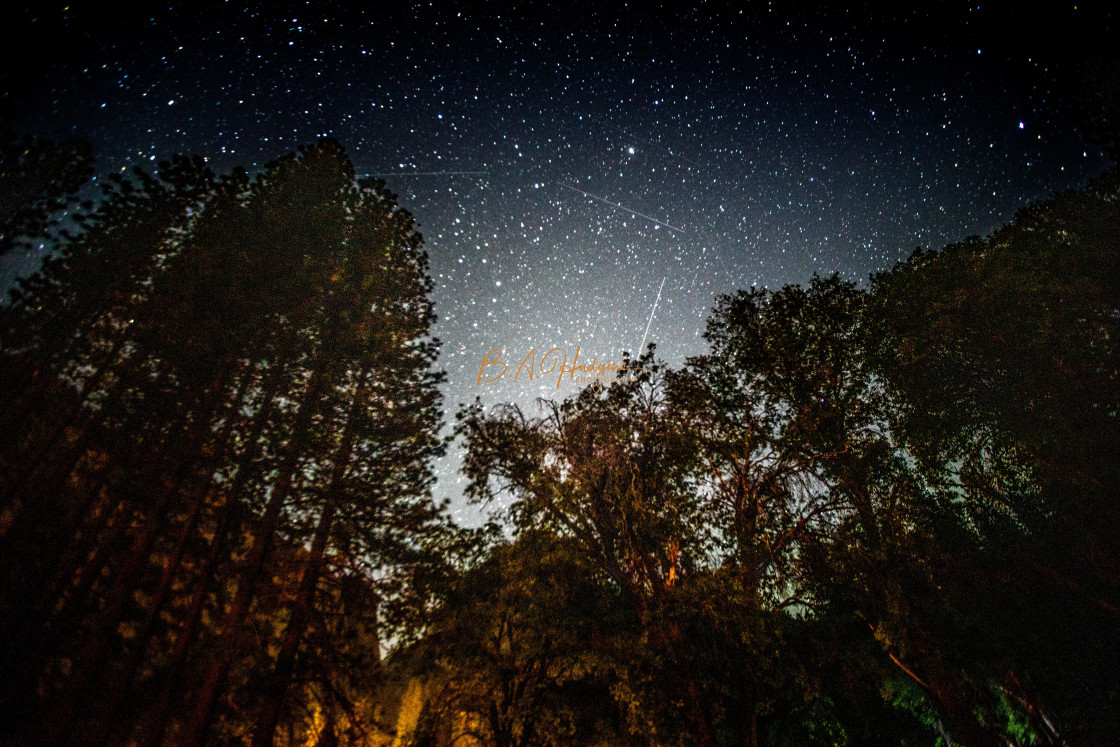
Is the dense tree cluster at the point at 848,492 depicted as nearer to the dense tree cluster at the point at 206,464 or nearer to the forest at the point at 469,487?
the forest at the point at 469,487

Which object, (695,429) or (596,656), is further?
(695,429)

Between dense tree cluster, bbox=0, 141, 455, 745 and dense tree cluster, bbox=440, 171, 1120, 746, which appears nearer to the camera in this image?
dense tree cluster, bbox=0, 141, 455, 745

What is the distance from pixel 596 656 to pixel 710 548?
4277 millimetres

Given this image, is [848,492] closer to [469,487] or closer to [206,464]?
[469,487]

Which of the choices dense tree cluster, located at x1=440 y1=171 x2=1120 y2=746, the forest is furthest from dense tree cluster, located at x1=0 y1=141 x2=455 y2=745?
dense tree cluster, located at x1=440 y1=171 x2=1120 y2=746

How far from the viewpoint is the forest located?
27.3ft

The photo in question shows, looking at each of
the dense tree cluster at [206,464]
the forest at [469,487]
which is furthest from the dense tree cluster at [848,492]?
the dense tree cluster at [206,464]

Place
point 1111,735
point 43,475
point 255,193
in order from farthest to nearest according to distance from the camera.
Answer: point 1111,735 → point 255,193 → point 43,475

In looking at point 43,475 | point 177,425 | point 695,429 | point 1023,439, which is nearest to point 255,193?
point 177,425

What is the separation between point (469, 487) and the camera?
41.2ft

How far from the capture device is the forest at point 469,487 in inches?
328

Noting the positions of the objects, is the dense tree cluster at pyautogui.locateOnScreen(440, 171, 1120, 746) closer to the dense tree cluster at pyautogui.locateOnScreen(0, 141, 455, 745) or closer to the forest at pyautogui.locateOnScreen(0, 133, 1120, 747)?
the forest at pyautogui.locateOnScreen(0, 133, 1120, 747)

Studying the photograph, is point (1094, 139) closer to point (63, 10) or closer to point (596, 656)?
point (596, 656)

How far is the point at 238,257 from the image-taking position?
952cm
